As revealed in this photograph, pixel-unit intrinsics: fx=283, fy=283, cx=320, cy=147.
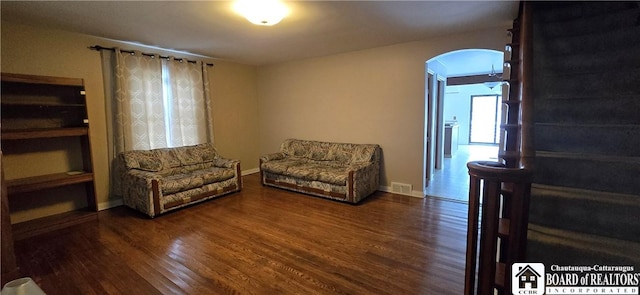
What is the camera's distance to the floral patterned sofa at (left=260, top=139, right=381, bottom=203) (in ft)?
13.2

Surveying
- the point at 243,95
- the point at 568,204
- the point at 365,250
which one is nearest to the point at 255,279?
the point at 365,250

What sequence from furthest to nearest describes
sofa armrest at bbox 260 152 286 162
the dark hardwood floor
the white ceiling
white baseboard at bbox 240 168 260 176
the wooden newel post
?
1. white baseboard at bbox 240 168 260 176
2. sofa armrest at bbox 260 152 286 162
3. the white ceiling
4. the dark hardwood floor
5. the wooden newel post

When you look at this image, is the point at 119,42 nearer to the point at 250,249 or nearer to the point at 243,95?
the point at 243,95

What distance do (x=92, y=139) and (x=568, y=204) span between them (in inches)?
196

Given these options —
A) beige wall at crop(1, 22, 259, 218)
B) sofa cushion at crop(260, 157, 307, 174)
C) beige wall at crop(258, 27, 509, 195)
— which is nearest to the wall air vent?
beige wall at crop(258, 27, 509, 195)

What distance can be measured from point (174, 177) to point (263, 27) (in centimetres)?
234

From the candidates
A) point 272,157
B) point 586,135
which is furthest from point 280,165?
point 586,135

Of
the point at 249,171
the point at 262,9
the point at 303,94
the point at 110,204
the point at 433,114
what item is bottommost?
the point at 110,204

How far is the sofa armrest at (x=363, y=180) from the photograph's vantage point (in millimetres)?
3928

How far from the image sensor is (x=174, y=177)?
12.8ft

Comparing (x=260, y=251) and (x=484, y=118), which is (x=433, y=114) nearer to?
(x=260, y=251)

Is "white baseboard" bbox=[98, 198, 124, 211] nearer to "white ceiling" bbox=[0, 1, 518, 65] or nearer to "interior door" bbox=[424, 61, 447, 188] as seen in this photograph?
"white ceiling" bbox=[0, 1, 518, 65]

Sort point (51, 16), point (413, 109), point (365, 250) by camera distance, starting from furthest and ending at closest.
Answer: point (413, 109) → point (51, 16) → point (365, 250)

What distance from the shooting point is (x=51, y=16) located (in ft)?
9.52
